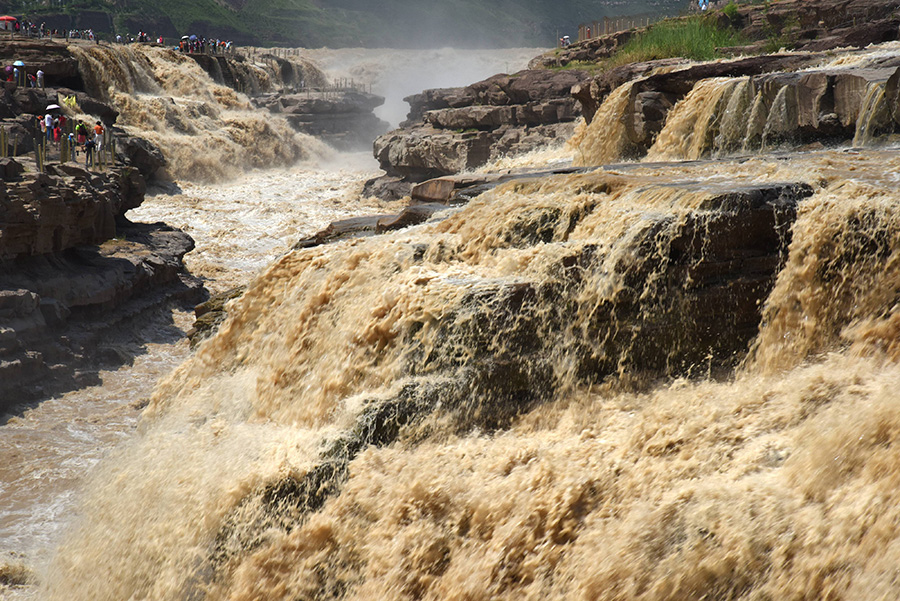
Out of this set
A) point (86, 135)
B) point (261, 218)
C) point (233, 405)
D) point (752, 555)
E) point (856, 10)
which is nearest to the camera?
point (752, 555)

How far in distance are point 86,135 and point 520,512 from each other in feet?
52.9

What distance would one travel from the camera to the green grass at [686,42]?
15.6m

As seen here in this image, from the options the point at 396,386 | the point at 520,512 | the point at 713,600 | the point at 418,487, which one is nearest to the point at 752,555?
the point at 713,600

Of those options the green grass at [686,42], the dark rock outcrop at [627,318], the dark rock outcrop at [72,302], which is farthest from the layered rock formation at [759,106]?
the dark rock outcrop at [72,302]

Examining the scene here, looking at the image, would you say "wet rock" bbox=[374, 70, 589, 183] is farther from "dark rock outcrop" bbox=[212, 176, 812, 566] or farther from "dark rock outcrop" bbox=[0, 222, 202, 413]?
"dark rock outcrop" bbox=[212, 176, 812, 566]

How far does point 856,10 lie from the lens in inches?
597

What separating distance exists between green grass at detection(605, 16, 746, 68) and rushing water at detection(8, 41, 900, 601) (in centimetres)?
985

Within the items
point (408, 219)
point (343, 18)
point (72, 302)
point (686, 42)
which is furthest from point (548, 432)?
point (343, 18)

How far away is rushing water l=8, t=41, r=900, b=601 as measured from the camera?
363cm

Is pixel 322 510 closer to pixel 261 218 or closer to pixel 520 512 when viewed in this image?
pixel 520 512

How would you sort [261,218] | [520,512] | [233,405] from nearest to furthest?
[520,512] → [233,405] → [261,218]

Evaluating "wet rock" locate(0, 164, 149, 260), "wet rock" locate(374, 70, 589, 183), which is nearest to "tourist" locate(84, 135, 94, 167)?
"wet rock" locate(0, 164, 149, 260)

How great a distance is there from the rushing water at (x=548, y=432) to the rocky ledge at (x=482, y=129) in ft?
42.1

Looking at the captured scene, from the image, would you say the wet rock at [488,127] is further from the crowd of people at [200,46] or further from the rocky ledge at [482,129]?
the crowd of people at [200,46]
